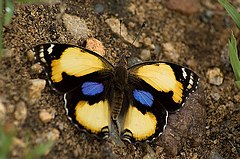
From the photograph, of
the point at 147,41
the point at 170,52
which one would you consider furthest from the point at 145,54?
the point at 170,52

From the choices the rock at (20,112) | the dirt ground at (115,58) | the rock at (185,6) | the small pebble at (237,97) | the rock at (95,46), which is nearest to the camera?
the rock at (20,112)

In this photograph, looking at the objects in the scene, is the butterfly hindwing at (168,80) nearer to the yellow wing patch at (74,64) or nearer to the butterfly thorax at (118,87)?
the butterfly thorax at (118,87)

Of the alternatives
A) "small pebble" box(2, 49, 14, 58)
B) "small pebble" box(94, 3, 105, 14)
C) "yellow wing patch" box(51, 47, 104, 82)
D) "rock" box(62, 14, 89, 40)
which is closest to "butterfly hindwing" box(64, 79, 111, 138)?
"yellow wing patch" box(51, 47, 104, 82)

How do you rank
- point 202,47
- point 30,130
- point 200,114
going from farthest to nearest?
1. point 202,47
2. point 200,114
3. point 30,130

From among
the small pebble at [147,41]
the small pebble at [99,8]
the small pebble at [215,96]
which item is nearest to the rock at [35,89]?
the small pebble at [99,8]

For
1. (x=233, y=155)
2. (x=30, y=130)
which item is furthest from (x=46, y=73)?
(x=233, y=155)

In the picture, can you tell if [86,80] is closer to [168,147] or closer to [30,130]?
[30,130]

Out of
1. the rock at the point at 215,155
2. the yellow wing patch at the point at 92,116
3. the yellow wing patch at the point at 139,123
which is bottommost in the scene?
the rock at the point at 215,155

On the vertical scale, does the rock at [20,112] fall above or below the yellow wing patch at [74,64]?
below
